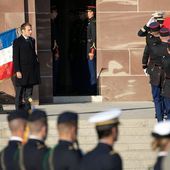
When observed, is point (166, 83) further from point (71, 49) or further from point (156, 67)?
point (71, 49)

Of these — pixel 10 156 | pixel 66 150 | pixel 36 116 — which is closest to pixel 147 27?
pixel 36 116

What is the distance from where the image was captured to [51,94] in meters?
15.4

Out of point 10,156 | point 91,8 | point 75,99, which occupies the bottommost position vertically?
point 75,99

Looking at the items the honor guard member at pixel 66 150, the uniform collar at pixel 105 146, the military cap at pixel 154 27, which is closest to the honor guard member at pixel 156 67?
the military cap at pixel 154 27

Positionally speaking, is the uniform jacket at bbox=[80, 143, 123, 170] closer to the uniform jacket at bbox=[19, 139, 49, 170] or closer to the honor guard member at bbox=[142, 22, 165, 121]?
the uniform jacket at bbox=[19, 139, 49, 170]

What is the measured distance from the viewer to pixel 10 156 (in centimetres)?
631

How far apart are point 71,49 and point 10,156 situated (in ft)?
33.8

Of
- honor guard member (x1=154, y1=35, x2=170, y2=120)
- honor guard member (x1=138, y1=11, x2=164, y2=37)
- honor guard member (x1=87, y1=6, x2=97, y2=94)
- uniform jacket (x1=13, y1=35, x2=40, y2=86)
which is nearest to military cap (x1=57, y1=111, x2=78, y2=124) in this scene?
honor guard member (x1=154, y1=35, x2=170, y2=120)

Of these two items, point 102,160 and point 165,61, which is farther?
point 165,61

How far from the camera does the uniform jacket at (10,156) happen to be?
6252mm

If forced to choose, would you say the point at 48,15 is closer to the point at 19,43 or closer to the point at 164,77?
the point at 19,43

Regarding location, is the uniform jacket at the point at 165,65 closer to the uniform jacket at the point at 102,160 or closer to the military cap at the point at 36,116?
the military cap at the point at 36,116

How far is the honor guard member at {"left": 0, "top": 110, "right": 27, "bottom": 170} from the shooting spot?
Result: 247 inches

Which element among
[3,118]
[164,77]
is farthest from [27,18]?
[164,77]
